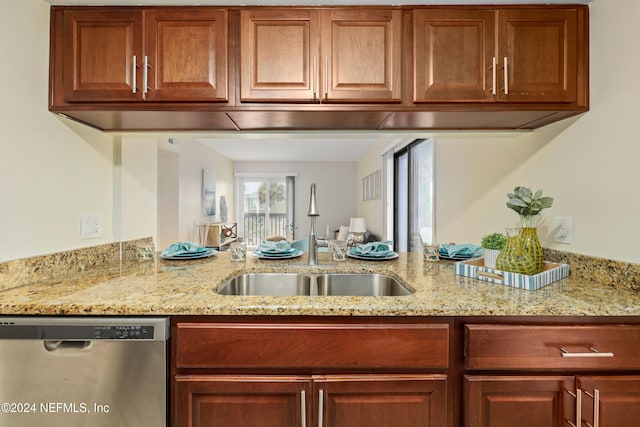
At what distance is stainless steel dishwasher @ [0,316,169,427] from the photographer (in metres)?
0.94

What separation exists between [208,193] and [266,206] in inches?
80.4

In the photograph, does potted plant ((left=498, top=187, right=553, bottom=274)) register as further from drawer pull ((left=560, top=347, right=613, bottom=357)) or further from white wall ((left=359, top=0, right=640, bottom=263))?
drawer pull ((left=560, top=347, right=613, bottom=357))

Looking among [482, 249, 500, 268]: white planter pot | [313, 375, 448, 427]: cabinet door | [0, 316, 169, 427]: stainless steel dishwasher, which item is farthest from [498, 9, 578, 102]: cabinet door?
[0, 316, 169, 427]: stainless steel dishwasher

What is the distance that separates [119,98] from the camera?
51.5 inches

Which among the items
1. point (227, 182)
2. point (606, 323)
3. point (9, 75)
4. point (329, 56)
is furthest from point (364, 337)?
point (227, 182)

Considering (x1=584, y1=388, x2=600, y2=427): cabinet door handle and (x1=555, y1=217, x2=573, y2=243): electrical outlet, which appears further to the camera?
(x1=555, y1=217, x2=573, y2=243): electrical outlet

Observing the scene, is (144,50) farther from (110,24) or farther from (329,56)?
(329,56)

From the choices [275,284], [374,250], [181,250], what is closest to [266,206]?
[181,250]

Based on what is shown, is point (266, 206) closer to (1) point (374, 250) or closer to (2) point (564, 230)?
(1) point (374, 250)

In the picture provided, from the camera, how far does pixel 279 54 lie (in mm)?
1325

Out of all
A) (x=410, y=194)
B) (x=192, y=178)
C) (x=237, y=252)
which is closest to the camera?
(x=237, y=252)

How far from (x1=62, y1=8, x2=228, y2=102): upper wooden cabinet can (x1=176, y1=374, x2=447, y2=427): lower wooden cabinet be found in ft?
3.81

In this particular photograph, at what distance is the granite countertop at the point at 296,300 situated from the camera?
94cm

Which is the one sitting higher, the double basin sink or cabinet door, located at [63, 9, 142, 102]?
cabinet door, located at [63, 9, 142, 102]
